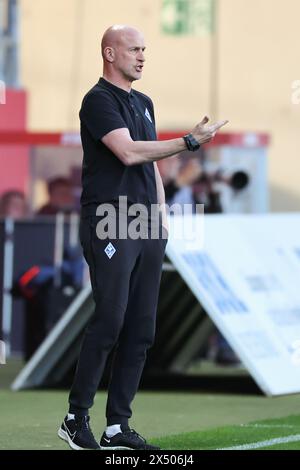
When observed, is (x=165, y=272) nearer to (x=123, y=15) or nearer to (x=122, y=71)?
(x=122, y=71)

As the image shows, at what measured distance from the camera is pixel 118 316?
679 cm

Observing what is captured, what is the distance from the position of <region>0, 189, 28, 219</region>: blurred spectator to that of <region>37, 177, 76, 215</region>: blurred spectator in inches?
7.8

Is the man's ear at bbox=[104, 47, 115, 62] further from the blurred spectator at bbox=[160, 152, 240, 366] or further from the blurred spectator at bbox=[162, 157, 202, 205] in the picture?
the blurred spectator at bbox=[162, 157, 202, 205]

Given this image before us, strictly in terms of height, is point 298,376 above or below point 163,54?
below

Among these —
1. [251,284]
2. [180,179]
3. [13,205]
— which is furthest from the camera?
[13,205]

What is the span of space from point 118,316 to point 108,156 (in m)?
0.76

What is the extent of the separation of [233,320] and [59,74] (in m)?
15.6

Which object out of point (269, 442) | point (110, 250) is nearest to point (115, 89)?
point (110, 250)

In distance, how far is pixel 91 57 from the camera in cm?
2520

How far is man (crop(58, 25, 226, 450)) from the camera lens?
22.2 feet

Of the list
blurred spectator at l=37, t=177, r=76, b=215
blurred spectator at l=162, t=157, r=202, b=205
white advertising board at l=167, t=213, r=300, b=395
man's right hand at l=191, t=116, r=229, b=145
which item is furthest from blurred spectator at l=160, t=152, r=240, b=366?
man's right hand at l=191, t=116, r=229, b=145

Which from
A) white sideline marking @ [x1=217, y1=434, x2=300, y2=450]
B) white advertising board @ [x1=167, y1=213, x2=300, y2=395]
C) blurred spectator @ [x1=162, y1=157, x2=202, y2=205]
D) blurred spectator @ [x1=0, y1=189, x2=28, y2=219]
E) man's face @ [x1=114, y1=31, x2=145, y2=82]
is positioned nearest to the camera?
man's face @ [x1=114, y1=31, x2=145, y2=82]

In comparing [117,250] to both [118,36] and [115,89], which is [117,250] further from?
[118,36]

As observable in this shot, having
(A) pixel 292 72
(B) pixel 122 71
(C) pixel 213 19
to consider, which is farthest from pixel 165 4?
(B) pixel 122 71
